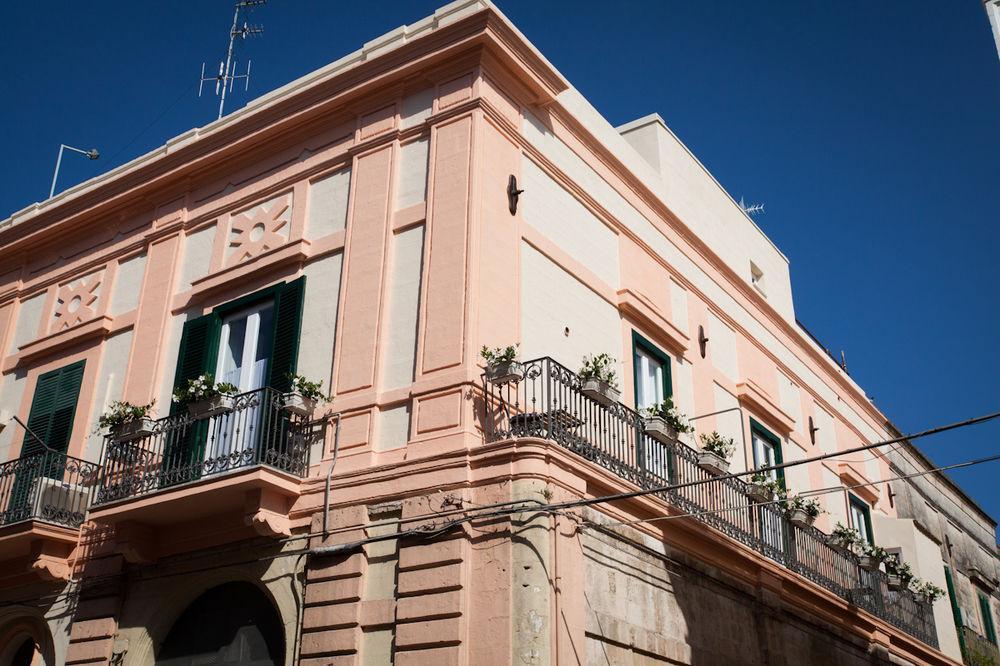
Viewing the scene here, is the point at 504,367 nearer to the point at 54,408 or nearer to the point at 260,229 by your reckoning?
the point at 260,229

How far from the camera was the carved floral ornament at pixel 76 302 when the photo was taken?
15.2m

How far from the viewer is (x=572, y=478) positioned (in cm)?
1017

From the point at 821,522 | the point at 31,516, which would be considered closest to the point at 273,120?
the point at 31,516

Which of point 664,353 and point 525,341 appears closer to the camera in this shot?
point 525,341

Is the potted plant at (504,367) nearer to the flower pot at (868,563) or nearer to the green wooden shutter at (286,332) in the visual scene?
the green wooden shutter at (286,332)

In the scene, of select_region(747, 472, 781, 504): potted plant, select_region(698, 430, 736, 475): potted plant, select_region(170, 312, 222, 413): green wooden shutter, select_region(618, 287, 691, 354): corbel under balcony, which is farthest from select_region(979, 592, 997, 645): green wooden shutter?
select_region(170, 312, 222, 413): green wooden shutter

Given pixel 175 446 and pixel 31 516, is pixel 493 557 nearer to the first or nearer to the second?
pixel 175 446

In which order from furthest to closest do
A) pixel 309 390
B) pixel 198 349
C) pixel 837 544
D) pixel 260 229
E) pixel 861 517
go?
pixel 861 517
pixel 837 544
pixel 260 229
pixel 198 349
pixel 309 390

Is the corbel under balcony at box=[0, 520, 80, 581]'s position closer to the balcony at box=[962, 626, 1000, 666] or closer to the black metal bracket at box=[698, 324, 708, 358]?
the black metal bracket at box=[698, 324, 708, 358]

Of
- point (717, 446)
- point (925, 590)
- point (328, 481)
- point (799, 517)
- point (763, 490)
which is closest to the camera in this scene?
point (328, 481)

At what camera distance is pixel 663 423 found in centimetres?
1184

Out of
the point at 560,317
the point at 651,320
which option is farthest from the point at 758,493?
the point at 560,317

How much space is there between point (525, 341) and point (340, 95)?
4.22 metres

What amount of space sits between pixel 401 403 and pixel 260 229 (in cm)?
405
